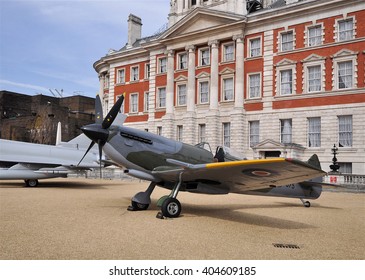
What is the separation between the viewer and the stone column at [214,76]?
101ft

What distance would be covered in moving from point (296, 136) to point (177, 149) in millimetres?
19659

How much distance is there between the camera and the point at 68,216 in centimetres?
863

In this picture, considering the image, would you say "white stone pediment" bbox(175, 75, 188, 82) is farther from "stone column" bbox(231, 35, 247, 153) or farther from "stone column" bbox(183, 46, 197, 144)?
"stone column" bbox(231, 35, 247, 153)

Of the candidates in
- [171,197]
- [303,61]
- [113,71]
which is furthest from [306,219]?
[113,71]

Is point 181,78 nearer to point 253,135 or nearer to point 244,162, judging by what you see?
point 253,135

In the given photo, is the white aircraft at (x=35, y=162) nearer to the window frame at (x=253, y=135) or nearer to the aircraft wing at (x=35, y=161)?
the aircraft wing at (x=35, y=161)

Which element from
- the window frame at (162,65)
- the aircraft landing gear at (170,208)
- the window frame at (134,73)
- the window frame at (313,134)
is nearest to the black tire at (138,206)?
the aircraft landing gear at (170,208)

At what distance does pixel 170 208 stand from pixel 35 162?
14.1m

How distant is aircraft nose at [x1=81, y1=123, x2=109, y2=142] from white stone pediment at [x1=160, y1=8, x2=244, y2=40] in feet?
79.9

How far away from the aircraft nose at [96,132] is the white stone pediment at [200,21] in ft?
79.9

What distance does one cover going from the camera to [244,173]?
24.9 feet

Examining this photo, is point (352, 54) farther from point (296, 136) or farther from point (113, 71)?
point (113, 71)

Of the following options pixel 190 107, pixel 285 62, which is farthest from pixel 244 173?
pixel 190 107

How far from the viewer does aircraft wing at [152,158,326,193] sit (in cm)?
636
